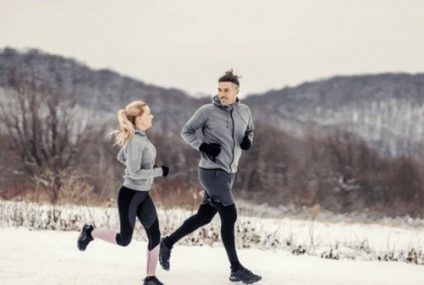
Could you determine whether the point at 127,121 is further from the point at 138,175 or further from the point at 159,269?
the point at 159,269

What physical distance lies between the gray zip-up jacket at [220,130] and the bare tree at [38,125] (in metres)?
31.1

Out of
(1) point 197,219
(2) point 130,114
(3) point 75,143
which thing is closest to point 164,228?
(1) point 197,219

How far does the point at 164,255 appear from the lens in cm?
538

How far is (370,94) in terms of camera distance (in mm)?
111938

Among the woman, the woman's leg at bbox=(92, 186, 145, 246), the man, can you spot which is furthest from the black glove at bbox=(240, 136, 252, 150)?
the woman's leg at bbox=(92, 186, 145, 246)

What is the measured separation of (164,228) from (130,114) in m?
4.46

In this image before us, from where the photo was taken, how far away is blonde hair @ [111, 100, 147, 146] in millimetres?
4781

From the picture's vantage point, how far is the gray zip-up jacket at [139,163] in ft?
15.6

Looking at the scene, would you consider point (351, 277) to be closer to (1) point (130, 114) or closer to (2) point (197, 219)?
(2) point (197, 219)

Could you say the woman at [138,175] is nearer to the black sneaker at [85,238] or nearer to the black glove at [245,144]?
the black sneaker at [85,238]

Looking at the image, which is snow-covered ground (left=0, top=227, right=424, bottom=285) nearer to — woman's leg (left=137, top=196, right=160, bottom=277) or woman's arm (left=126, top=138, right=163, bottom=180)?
woman's leg (left=137, top=196, right=160, bottom=277)

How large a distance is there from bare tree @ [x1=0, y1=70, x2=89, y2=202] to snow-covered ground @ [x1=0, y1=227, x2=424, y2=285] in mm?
29488

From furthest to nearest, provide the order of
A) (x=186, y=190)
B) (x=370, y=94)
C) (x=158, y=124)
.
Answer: (x=370, y=94) → (x=158, y=124) → (x=186, y=190)

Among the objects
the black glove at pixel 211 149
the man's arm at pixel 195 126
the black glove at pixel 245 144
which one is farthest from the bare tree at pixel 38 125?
the black glove at pixel 211 149
